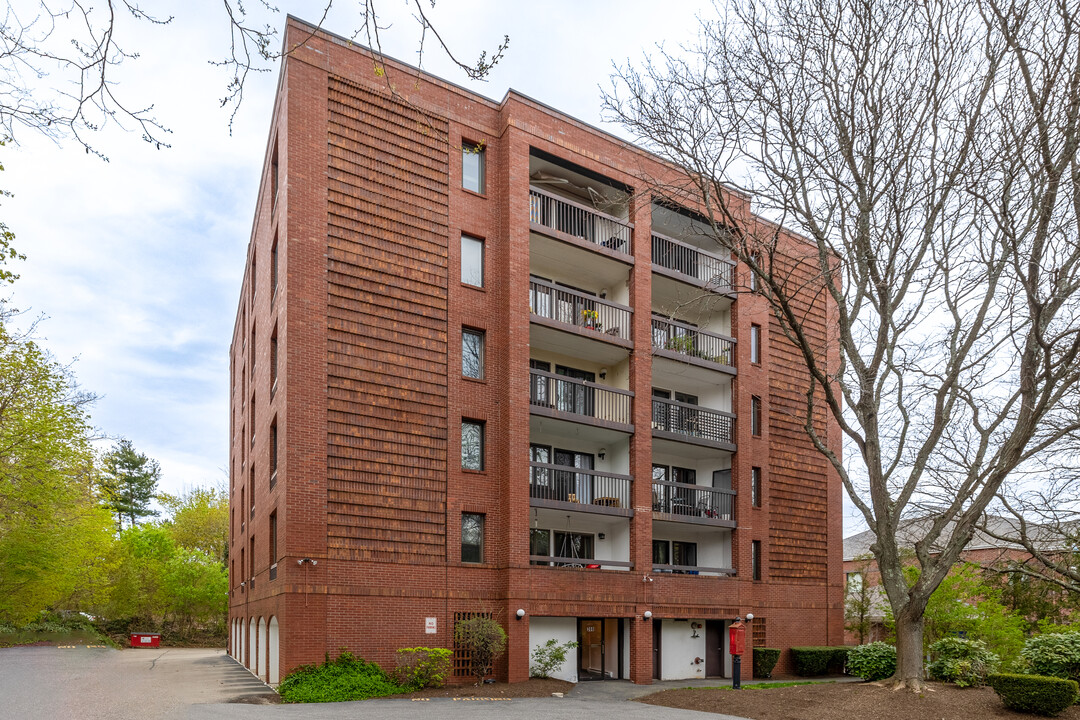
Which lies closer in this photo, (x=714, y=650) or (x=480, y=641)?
(x=480, y=641)

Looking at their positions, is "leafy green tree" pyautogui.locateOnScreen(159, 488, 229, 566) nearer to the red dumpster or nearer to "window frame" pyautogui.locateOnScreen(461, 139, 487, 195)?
the red dumpster

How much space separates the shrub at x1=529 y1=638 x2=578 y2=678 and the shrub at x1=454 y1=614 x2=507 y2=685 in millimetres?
1494

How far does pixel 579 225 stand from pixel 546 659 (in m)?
11.9

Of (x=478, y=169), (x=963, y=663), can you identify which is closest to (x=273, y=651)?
(x=478, y=169)

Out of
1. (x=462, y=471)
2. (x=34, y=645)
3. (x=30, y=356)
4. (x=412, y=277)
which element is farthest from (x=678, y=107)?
(x=34, y=645)

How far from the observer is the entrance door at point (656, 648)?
76.2 feet

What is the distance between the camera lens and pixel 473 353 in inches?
830

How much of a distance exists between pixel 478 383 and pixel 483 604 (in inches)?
212

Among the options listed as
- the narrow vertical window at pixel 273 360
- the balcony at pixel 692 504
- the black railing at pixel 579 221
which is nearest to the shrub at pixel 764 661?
the balcony at pixel 692 504

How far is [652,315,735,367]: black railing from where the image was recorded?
80.3 feet

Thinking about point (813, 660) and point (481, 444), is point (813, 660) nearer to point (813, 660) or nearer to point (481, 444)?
point (813, 660)

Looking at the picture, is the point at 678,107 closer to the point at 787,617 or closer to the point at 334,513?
the point at 334,513

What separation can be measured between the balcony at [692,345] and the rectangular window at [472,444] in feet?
19.6

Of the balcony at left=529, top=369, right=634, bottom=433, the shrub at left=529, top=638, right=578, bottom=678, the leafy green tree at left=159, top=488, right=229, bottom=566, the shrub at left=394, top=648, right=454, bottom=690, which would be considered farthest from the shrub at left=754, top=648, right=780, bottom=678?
the leafy green tree at left=159, top=488, right=229, bottom=566
